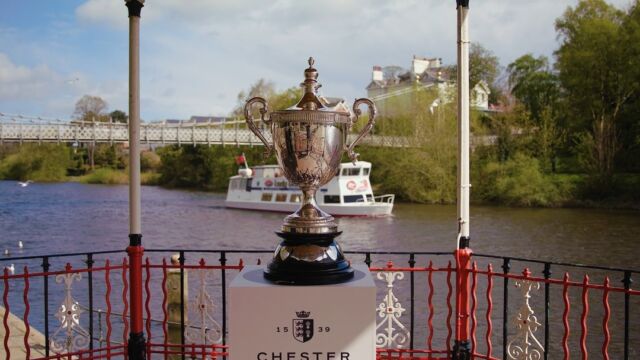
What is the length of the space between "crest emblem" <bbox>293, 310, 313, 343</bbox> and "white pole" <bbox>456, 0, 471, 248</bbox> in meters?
1.51

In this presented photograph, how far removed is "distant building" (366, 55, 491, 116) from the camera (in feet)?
134

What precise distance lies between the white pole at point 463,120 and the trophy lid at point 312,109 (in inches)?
42.9

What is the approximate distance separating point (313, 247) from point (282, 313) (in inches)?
16.6

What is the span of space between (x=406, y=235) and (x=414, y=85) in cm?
1981

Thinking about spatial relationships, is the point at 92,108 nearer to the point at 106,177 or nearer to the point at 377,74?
the point at 106,177

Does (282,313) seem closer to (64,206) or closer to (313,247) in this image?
(313,247)

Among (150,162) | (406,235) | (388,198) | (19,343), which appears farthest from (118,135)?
(19,343)

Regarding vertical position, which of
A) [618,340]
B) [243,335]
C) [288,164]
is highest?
[288,164]

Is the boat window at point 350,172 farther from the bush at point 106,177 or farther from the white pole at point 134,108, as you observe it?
the bush at point 106,177

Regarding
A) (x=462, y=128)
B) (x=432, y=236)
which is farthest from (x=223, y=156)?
(x=462, y=128)

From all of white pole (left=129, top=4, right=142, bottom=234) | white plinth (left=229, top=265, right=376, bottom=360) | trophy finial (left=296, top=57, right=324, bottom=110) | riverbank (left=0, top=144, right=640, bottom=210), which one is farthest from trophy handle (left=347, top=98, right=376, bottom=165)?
riverbank (left=0, top=144, right=640, bottom=210)

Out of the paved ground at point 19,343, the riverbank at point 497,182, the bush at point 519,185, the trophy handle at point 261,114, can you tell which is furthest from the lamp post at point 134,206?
the bush at point 519,185

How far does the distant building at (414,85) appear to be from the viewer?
40.9 metres

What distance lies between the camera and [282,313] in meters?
3.33
